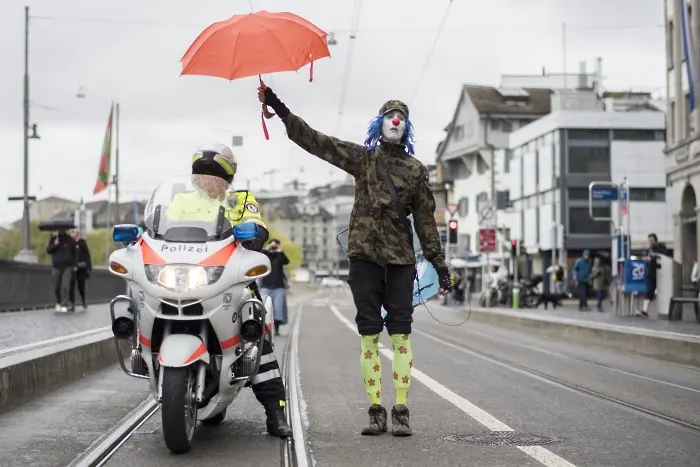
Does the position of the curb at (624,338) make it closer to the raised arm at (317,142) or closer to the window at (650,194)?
the raised arm at (317,142)

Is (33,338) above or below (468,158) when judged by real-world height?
below

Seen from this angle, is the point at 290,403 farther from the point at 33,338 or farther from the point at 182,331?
the point at 33,338

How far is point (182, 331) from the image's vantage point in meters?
6.38

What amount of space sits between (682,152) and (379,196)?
3722 cm

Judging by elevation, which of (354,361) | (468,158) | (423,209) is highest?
(468,158)

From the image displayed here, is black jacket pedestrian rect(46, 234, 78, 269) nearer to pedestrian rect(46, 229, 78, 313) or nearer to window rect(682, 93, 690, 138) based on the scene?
pedestrian rect(46, 229, 78, 313)

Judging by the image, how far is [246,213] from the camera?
7023 mm

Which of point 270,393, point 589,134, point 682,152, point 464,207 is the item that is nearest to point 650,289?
point 682,152

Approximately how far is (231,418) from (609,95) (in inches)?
3276

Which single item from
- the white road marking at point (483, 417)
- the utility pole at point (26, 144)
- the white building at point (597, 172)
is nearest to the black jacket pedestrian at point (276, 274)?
the white road marking at point (483, 417)

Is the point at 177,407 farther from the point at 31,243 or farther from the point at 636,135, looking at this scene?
the point at 31,243

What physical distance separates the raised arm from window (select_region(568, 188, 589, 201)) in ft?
200

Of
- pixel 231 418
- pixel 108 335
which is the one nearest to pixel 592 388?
pixel 231 418

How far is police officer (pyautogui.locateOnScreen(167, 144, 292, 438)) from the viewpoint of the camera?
271 inches
